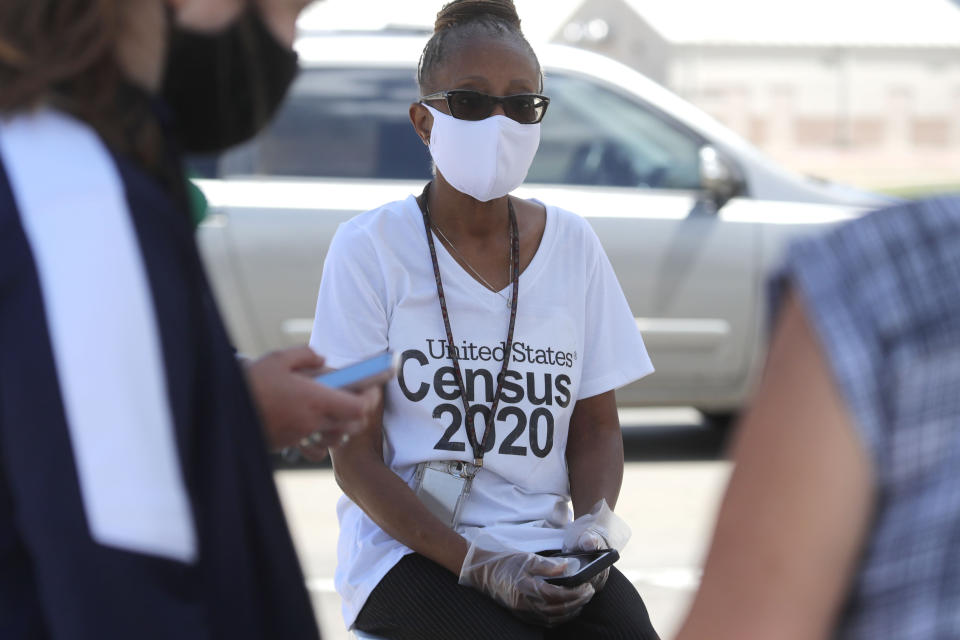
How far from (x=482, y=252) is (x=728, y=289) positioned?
337cm

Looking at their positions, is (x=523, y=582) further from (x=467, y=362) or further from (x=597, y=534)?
(x=467, y=362)

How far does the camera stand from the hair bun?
8.45ft

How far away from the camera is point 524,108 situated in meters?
2.57

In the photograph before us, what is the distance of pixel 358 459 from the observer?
231 centimetres

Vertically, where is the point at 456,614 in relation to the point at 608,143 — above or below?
below

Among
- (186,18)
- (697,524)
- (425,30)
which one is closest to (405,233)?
(186,18)

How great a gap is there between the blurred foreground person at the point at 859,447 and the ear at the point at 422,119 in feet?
5.52

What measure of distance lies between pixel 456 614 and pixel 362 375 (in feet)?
2.44

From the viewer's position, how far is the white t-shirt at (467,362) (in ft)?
7.63

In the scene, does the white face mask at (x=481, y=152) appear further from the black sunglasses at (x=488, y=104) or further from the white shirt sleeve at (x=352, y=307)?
the white shirt sleeve at (x=352, y=307)

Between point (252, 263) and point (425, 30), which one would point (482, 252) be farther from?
point (425, 30)

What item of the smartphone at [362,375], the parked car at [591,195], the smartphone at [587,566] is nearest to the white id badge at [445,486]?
the smartphone at [587,566]

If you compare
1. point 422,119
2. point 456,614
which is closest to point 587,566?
point 456,614

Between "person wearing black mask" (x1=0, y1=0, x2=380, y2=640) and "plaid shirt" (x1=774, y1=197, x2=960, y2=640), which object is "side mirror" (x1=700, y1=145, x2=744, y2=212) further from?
"plaid shirt" (x1=774, y1=197, x2=960, y2=640)
